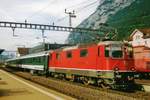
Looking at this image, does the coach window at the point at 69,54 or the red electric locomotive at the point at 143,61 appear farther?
the red electric locomotive at the point at 143,61

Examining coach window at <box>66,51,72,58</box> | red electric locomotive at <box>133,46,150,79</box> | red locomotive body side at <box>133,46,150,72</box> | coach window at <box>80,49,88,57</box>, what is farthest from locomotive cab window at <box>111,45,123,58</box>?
red locomotive body side at <box>133,46,150,72</box>

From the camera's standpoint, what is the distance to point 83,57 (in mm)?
25578

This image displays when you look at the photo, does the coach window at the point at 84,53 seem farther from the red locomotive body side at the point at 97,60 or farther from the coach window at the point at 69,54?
the coach window at the point at 69,54

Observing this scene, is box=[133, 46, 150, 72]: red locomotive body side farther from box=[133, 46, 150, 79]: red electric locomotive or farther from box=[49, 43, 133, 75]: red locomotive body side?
box=[49, 43, 133, 75]: red locomotive body side

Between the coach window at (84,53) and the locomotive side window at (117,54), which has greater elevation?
the coach window at (84,53)

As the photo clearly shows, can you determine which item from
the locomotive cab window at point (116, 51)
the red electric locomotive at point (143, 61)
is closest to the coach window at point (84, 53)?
the locomotive cab window at point (116, 51)

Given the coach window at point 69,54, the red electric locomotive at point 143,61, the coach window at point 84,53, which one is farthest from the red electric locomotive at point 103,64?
the red electric locomotive at point 143,61

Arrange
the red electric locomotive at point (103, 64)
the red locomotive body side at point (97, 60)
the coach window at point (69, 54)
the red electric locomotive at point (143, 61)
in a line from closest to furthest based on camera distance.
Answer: the red electric locomotive at point (103, 64) → the red locomotive body side at point (97, 60) → the coach window at point (69, 54) → the red electric locomotive at point (143, 61)

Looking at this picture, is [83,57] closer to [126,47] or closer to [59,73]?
[126,47]

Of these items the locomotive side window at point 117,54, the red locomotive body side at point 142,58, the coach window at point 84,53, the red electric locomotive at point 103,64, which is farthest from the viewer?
the red locomotive body side at point 142,58

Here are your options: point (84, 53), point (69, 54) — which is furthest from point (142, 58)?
point (84, 53)

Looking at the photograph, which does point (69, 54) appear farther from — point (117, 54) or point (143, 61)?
point (143, 61)

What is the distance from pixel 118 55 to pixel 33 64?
2619 cm

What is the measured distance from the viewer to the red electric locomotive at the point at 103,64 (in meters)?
21.9
